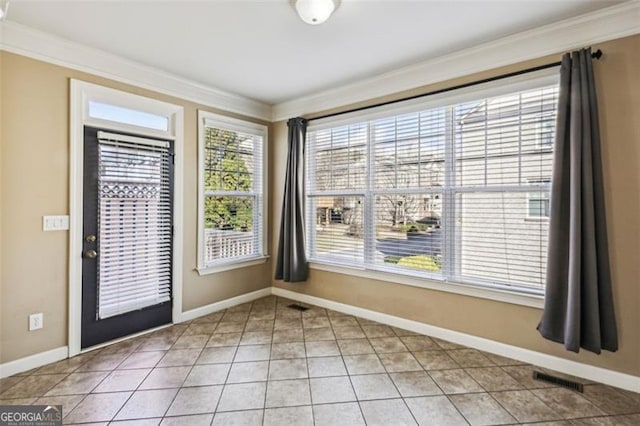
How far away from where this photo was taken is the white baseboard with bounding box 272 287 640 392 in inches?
89.3

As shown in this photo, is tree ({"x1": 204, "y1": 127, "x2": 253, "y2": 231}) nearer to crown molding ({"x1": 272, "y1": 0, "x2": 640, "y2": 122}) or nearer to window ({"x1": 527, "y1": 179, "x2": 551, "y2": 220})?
crown molding ({"x1": 272, "y1": 0, "x2": 640, "y2": 122})

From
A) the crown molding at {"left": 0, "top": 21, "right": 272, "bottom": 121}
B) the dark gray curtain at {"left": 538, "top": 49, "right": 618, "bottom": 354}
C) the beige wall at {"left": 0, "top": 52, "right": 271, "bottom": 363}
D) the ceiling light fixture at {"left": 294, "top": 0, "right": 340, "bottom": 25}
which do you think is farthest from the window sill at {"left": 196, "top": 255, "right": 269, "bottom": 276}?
the dark gray curtain at {"left": 538, "top": 49, "right": 618, "bottom": 354}

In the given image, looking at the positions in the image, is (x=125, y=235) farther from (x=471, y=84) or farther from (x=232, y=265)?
(x=471, y=84)

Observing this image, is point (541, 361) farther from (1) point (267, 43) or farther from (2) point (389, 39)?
(1) point (267, 43)

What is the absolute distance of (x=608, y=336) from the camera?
2.19m

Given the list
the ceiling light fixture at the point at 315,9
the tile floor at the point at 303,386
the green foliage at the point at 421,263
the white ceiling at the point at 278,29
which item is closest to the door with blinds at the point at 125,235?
the tile floor at the point at 303,386

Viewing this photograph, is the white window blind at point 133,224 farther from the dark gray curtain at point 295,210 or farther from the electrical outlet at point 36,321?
the dark gray curtain at point 295,210

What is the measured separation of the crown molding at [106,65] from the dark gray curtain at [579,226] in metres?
3.36

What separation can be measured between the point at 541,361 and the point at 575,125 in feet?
6.03

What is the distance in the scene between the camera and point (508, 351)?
269 cm

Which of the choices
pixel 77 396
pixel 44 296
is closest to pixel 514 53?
pixel 77 396

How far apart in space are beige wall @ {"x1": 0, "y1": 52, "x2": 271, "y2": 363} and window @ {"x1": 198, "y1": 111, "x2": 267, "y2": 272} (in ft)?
4.14

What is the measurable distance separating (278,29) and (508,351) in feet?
10.6

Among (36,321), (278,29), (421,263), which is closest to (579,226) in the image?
(421,263)
